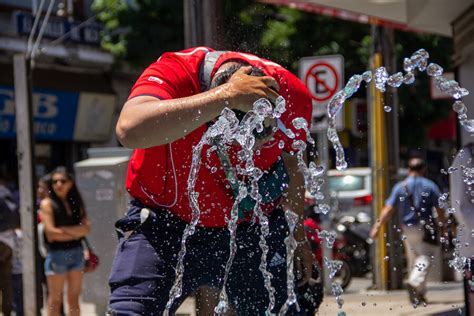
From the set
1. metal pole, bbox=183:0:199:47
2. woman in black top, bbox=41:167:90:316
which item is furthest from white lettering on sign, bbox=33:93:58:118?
metal pole, bbox=183:0:199:47

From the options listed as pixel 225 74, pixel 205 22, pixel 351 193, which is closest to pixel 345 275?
pixel 351 193

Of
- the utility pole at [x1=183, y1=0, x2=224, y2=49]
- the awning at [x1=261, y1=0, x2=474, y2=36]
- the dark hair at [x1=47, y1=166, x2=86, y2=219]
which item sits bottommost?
the dark hair at [x1=47, y1=166, x2=86, y2=219]

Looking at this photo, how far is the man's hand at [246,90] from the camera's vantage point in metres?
3.05

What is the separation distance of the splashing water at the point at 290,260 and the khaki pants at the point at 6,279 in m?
5.29

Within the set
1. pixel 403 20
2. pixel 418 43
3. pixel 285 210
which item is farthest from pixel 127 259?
pixel 418 43

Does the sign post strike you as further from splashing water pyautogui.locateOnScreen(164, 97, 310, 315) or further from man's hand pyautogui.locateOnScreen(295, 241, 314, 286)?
splashing water pyautogui.locateOnScreen(164, 97, 310, 315)

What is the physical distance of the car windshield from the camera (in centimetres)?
1686

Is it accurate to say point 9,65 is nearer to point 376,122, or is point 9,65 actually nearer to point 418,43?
point 418,43

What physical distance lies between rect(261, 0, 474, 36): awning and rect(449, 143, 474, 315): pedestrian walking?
3.34 m

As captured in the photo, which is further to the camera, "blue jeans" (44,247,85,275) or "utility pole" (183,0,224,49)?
"blue jeans" (44,247,85,275)

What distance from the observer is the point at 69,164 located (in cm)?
2283

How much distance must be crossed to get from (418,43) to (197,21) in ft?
51.6

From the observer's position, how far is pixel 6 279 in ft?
28.8

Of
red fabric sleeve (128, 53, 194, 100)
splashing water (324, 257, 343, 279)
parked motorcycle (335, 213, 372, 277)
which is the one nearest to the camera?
red fabric sleeve (128, 53, 194, 100)
